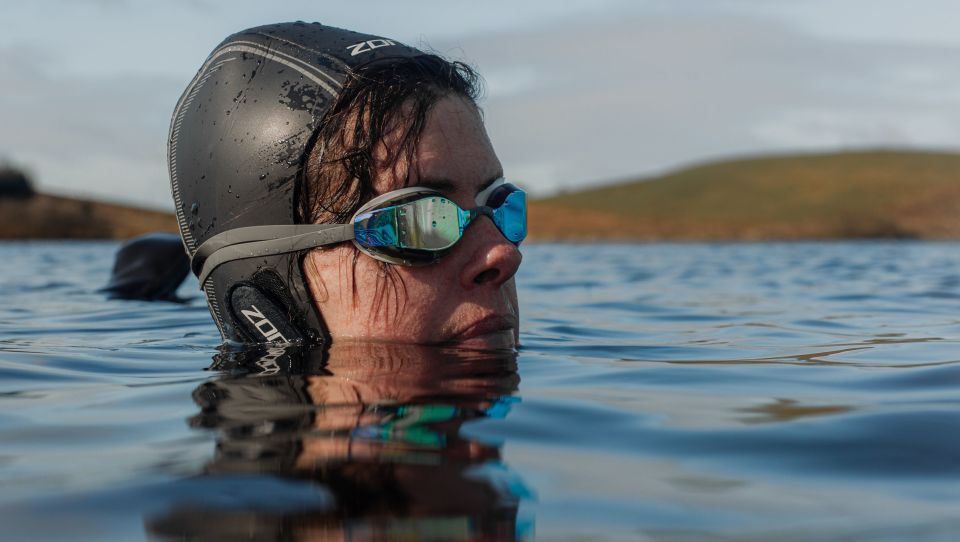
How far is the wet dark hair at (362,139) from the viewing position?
3.97m

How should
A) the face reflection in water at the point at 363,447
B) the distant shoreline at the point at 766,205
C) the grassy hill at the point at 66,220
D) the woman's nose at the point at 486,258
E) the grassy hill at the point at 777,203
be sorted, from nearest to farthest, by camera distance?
1. the face reflection in water at the point at 363,447
2. the woman's nose at the point at 486,258
3. the grassy hill at the point at 66,220
4. the distant shoreline at the point at 766,205
5. the grassy hill at the point at 777,203

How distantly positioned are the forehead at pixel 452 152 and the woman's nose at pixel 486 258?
200 mm

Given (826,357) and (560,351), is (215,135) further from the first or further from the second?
(826,357)

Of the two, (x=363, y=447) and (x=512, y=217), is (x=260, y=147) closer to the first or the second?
(x=512, y=217)

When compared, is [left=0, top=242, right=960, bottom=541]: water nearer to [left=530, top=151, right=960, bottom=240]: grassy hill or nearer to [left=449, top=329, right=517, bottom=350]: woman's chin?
[left=449, top=329, right=517, bottom=350]: woman's chin

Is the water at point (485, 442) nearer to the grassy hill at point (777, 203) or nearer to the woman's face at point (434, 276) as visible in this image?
the woman's face at point (434, 276)

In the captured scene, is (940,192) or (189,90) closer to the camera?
(189,90)

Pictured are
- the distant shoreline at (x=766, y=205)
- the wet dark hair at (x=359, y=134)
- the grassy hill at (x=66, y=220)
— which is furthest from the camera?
the distant shoreline at (x=766, y=205)

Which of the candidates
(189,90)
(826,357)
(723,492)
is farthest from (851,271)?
(723,492)

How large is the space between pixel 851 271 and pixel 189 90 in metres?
13.4

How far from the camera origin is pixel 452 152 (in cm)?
411

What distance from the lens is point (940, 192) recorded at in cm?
6300

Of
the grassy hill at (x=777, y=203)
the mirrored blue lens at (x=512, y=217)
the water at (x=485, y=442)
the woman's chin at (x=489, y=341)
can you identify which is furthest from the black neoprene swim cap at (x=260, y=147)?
the grassy hill at (x=777, y=203)

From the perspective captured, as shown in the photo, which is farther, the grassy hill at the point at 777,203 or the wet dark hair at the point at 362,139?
the grassy hill at the point at 777,203
